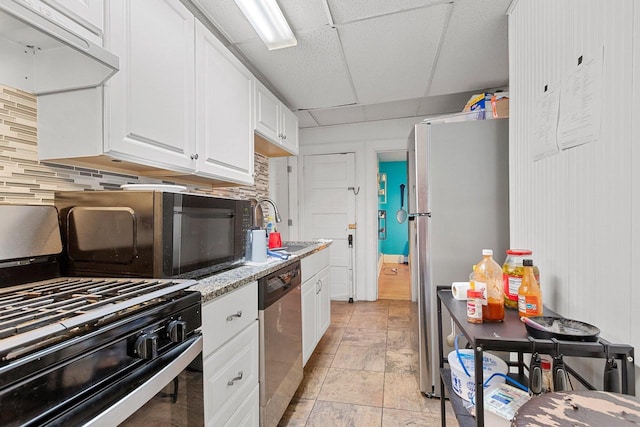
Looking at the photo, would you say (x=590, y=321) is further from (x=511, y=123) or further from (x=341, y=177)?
(x=341, y=177)

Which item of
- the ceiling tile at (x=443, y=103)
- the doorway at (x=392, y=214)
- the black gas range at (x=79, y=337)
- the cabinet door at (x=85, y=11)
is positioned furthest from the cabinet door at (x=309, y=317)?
the doorway at (x=392, y=214)

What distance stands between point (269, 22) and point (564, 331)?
6.22 feet

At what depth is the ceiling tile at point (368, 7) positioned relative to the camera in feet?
5.01

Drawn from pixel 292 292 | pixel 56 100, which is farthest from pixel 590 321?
pixel 56 100

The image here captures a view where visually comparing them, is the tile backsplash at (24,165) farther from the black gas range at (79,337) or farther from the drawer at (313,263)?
the drawer at (313,263)

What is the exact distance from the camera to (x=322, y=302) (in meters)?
2.51

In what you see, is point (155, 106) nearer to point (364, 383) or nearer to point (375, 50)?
point (375, 50)

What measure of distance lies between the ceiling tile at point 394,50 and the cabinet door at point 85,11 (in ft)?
4.04

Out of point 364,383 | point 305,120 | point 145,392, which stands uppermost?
point 305,120

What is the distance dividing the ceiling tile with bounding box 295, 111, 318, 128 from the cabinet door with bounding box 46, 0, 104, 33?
93.0 inches

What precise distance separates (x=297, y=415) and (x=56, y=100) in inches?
75.4

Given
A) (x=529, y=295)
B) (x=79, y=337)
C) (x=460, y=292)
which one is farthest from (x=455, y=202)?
(x=79, y=337)

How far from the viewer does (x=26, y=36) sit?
2.94 feet

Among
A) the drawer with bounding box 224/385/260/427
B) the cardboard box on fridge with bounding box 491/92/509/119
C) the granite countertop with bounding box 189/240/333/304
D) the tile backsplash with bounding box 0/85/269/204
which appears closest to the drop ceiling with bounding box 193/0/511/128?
the cardboard box on fridge with bounding box 491/92/509/119
